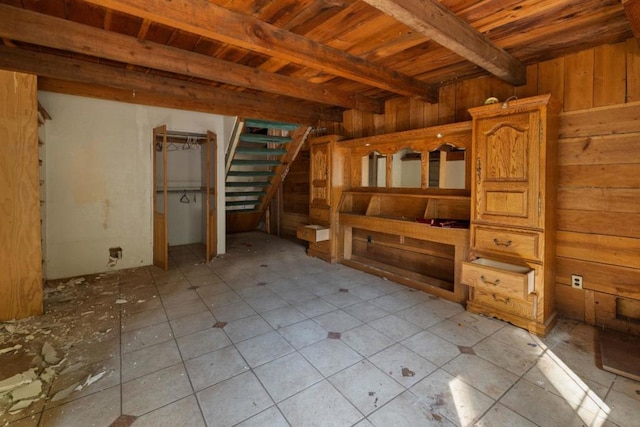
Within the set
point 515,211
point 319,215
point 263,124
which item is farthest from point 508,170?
point 263,124

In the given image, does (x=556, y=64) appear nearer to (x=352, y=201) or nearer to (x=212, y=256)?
(x=352, y=201)

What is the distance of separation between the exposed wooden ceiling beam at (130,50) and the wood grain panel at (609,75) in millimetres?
2629

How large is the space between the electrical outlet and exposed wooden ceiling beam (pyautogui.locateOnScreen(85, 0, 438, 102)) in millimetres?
2455

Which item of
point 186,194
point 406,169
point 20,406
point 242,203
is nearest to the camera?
point 20,406

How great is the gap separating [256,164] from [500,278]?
167 inches

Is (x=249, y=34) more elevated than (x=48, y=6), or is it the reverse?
(x=48, y=6)

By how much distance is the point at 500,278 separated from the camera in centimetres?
240

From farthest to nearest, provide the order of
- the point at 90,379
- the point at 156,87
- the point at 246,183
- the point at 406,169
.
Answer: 1. the point at 246,183
2. the point at 406,169
3. the point at 156,87
4. the point at 90,379

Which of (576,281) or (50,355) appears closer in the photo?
(50,355)

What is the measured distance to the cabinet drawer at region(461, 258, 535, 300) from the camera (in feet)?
7.55

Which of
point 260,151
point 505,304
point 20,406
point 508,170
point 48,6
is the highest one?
point 48,6

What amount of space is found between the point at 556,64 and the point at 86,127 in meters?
5.20

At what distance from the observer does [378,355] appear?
6.85ft

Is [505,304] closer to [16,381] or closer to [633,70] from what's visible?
[633,70]
